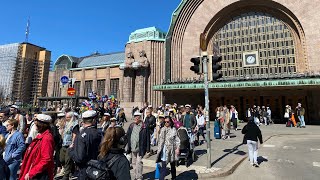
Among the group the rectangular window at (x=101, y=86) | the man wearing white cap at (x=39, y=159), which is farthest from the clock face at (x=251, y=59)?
the man wearing white cap at (x=39, y=159)

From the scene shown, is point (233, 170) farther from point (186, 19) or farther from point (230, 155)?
point (186, 19)

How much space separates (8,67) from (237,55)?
86.3m

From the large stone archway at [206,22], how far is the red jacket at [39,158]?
24.9 meters

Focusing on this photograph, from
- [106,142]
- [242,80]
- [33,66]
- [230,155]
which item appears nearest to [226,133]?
[230,155]

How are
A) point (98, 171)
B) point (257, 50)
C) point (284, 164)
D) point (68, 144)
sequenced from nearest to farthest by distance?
point (98, 171) < point (68, 144) < point (284, 164) < point (257, 50)

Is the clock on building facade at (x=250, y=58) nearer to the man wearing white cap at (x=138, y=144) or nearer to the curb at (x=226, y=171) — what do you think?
the curb at (x=226, y=171)

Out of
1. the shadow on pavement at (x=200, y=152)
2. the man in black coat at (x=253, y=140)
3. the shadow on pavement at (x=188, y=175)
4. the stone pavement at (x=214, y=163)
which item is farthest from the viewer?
the shadow on pavement at (x=200, y=152)

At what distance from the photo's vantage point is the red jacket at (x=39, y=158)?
3.55 meters

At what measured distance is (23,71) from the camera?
82.8 metres

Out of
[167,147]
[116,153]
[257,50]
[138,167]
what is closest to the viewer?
[116,153]

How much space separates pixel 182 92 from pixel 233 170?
2074 cm

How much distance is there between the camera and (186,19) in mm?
29109

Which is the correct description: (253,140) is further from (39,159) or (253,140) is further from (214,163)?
(39,159)

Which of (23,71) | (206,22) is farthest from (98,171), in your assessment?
(23,71)
